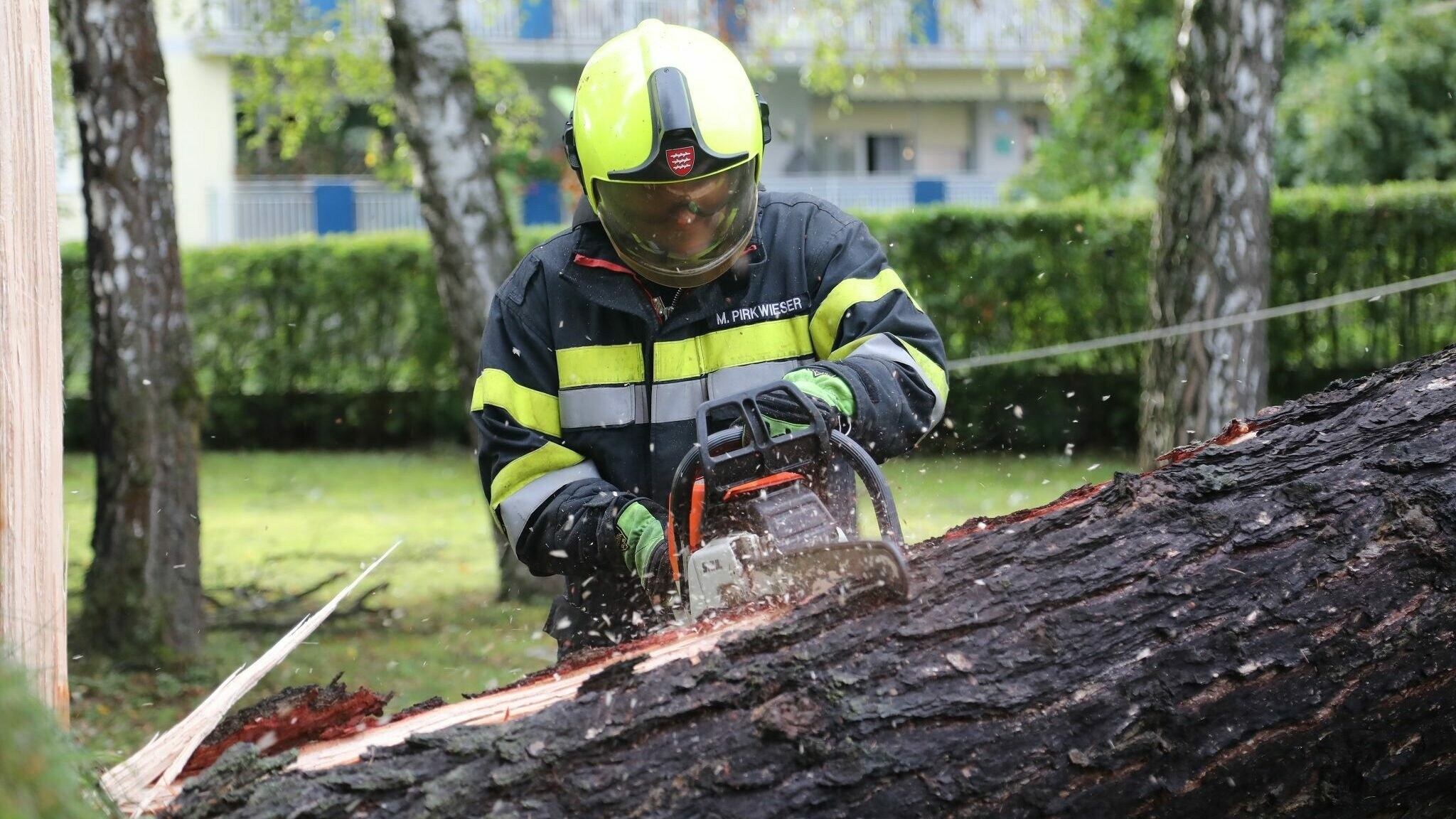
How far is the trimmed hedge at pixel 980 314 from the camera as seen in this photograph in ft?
34.8

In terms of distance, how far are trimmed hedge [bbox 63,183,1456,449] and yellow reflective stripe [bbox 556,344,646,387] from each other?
7648 mm

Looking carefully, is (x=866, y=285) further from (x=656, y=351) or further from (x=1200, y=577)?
(x=1200, y=577)

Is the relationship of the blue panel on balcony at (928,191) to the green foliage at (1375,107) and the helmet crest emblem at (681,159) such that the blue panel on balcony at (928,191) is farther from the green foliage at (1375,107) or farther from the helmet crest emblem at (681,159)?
the helmet crest emblem at (681,159)

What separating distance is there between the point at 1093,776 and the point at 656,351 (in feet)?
4.55

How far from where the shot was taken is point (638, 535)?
2639mm

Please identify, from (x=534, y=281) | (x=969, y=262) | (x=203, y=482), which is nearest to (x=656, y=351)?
(x=534, y=281)

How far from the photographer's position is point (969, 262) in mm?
11430

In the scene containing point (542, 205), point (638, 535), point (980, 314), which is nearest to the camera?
point (638, 535)

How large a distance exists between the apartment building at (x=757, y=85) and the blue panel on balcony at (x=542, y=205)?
3cm

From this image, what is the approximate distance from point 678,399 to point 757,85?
1533 cm

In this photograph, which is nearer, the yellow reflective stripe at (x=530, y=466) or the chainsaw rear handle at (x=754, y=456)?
the chainsaw rear handle at (x=754, y=456)

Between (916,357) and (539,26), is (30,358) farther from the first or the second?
(539,26)

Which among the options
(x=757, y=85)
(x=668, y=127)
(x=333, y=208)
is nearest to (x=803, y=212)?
(x=668, y=127)

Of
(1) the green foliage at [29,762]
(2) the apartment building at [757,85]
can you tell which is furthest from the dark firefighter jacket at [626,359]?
(2) the apartment building at [757,85]
